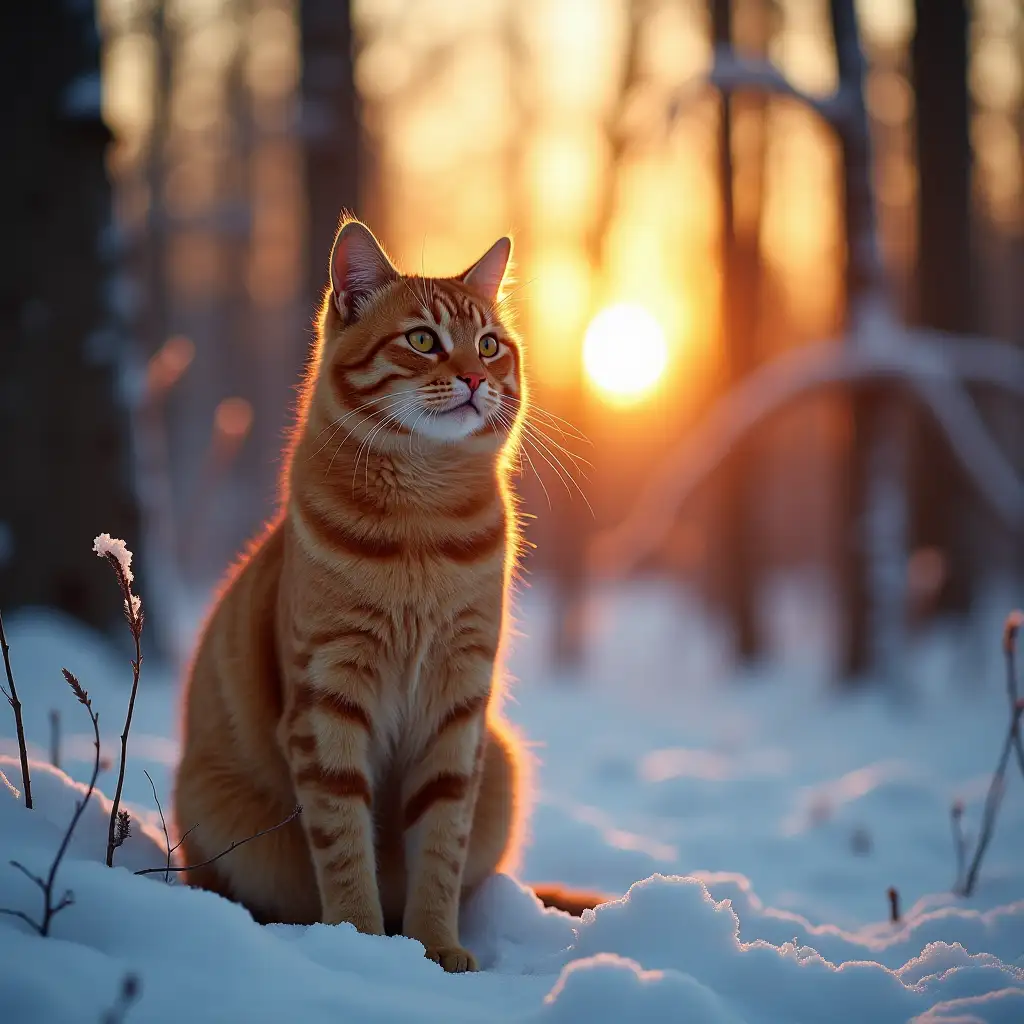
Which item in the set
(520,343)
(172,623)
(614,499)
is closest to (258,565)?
(520,343)

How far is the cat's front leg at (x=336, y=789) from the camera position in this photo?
6.86ft

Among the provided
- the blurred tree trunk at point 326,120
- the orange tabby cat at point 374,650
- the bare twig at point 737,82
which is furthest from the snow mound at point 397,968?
the bare twig at point 737,82

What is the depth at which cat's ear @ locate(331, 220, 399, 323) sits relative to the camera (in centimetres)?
251

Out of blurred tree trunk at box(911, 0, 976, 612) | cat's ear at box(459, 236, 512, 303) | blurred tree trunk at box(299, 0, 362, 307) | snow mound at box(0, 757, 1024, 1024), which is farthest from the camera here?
blurred tree trunk at box(911, 0, 976, 612)

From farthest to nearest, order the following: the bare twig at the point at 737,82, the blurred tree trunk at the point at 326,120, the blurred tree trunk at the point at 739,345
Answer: the blurred tree trunk at the point at 739,345 < the blurred tree trunk at the point at 326,120 < the bare twig at the point at 737,82

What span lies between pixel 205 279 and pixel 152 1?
10049 millimetres

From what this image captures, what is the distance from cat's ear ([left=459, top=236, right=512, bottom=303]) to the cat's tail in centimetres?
178

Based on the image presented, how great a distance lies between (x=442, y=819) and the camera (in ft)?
7.42

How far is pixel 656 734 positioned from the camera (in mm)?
6840

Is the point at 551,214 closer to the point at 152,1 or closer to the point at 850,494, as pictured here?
the point at 152,1

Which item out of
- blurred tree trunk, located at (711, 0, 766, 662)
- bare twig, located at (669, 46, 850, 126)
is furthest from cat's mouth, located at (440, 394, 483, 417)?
blurred tree trunk, located at (711, 0, 766, 662)

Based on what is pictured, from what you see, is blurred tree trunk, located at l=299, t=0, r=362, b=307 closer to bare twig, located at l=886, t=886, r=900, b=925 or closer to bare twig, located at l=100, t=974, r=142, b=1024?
bare twig, located at l=886, t=886, r=900, b=925

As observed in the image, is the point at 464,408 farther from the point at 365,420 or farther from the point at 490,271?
the point at 490,271

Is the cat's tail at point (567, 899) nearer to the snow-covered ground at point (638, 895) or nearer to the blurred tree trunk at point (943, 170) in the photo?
the snow-covered ground at point (638, 895)
